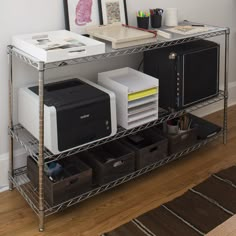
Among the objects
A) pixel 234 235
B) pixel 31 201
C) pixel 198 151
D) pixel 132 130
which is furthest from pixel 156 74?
pixel 234 235

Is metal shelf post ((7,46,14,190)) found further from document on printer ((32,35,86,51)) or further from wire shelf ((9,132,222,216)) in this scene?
document on printer ((32,35,86,51))

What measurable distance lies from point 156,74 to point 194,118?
61 cm

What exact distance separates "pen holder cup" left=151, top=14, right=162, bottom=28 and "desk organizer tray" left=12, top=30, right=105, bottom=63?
61cm

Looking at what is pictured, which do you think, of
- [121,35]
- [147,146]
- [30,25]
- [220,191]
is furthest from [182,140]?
[30,25]

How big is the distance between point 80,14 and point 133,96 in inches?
21.8

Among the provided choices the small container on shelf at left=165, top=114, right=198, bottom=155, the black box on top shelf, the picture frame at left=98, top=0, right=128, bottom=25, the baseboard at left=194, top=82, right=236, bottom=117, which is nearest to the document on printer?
the picture frame at left=98, top=0, right=128, bottom=25

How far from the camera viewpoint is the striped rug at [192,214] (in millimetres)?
2072

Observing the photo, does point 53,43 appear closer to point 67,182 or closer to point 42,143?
point 42,143

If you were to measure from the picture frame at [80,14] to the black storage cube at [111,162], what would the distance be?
0.69 metres

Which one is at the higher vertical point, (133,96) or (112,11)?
(112,11)

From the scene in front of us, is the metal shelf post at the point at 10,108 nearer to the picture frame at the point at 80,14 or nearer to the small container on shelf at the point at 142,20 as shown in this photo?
the picture frame at the point at 80,14

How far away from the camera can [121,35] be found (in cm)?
223

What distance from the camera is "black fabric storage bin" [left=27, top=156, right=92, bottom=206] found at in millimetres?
2100

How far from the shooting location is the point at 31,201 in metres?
2.21
